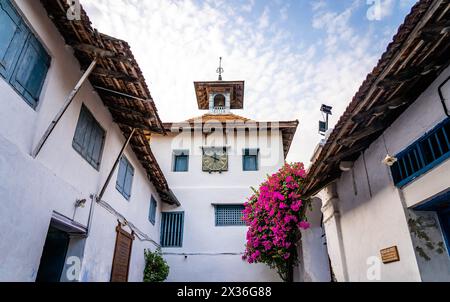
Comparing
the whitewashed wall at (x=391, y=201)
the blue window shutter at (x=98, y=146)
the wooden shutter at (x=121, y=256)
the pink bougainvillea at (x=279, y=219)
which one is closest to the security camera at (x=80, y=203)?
the blue window shutter at (x=98, y=146)

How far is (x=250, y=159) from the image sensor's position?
13891 mm

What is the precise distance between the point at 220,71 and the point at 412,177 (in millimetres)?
17722

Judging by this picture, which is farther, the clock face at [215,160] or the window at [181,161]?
the window at [181,161]

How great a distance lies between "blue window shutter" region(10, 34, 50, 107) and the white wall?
9.00m

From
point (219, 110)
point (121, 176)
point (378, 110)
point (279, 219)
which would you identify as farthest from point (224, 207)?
point (378, 110)

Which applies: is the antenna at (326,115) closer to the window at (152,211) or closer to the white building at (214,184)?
Answer: the white building at (214,184)

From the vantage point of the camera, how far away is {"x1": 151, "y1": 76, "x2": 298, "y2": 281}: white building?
11.9 m

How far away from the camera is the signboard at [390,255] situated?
4539mm

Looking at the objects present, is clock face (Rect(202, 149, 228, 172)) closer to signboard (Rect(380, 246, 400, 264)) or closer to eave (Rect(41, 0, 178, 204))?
eave (Rect(41, 0, 178, 204))

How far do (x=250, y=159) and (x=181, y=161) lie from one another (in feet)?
10.3

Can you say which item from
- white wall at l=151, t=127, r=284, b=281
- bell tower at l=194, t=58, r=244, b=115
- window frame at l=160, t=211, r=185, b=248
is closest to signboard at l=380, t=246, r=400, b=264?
white wall at l=151, t=127, r=284, b=281

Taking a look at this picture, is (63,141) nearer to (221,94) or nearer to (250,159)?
(250,159)

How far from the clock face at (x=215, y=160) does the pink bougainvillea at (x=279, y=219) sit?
3302 millimetres
